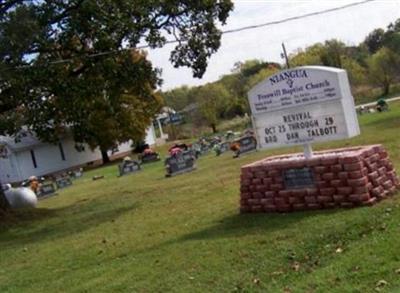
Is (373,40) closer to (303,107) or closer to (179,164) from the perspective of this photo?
(179,164)

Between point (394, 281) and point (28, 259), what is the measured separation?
7736 millimetres

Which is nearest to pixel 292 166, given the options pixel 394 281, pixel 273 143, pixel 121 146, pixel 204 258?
pixel 273 143

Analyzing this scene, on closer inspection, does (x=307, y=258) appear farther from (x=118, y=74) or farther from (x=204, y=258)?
(x=118, y=74)

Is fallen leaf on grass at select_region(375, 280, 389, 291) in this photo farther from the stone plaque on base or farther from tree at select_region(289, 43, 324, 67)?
tree at select_region(289, 43, 324, 67)

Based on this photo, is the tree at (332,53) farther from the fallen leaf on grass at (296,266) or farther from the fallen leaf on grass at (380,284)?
the fallen leaf on grass at (380,284)

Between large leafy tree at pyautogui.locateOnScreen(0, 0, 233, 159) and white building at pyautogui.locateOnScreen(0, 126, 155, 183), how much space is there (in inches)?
1510

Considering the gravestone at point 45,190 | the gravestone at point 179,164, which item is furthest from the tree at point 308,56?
the gravestone at point 179,164

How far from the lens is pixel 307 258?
7812 mm

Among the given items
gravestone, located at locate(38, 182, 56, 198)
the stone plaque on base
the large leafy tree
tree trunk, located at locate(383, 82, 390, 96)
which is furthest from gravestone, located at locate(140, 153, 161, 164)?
tree trunk, located at locate(383, 82, 390, 96)

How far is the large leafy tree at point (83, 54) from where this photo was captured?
16344 mm

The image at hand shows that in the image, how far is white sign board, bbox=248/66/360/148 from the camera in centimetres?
1052

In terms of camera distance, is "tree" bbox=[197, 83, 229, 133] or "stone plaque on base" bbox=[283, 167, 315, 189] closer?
"stone plaque on base" bbox=[283, 167, 315, 189]

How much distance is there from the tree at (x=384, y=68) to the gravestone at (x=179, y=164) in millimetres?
48355

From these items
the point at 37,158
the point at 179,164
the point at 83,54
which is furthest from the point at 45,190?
the point at 37,158
